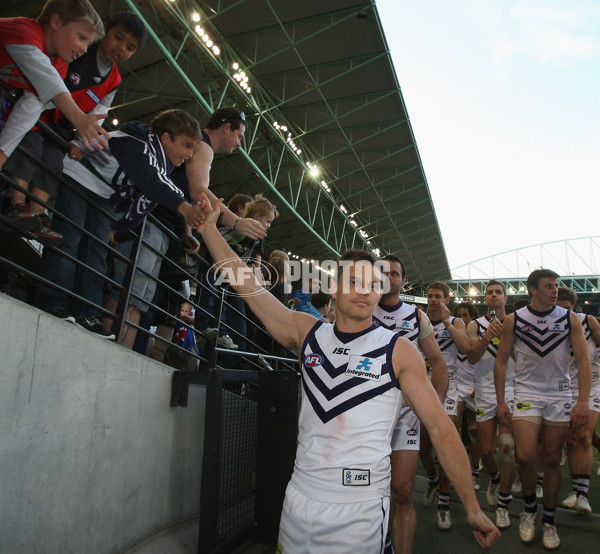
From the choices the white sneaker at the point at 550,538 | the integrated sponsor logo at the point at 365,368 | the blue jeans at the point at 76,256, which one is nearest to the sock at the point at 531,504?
the white sneaker at the point at 550,538

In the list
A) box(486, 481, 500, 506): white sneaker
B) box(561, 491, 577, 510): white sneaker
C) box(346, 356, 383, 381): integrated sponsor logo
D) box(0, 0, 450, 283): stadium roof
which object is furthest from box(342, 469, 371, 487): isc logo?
box(0, 0, 450, 283): stadium roof

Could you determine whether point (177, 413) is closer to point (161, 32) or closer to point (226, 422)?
point (226, 422)

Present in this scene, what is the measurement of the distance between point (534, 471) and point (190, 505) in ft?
10.4

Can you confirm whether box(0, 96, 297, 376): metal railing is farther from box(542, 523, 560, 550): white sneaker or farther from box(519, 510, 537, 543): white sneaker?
box(542, 523, 560, 550): white sneaker

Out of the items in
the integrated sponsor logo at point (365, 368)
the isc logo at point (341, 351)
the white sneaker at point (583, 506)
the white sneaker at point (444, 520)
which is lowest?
the white sneaker at point (444, 520)

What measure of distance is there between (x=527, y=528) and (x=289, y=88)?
12845 mm

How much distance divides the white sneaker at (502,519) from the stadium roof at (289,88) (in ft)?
30.6

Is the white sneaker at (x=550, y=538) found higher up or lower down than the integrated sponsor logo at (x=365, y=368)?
lower down

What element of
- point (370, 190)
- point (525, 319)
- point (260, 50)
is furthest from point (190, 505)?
point (370, 190)

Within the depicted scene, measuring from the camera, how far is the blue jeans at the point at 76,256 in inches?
102

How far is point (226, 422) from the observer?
3311mm

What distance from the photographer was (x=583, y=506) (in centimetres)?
430

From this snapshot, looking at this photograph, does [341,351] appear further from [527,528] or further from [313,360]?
[527,528]

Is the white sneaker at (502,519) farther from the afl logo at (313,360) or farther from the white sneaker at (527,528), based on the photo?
the afl logo at (313,360)
